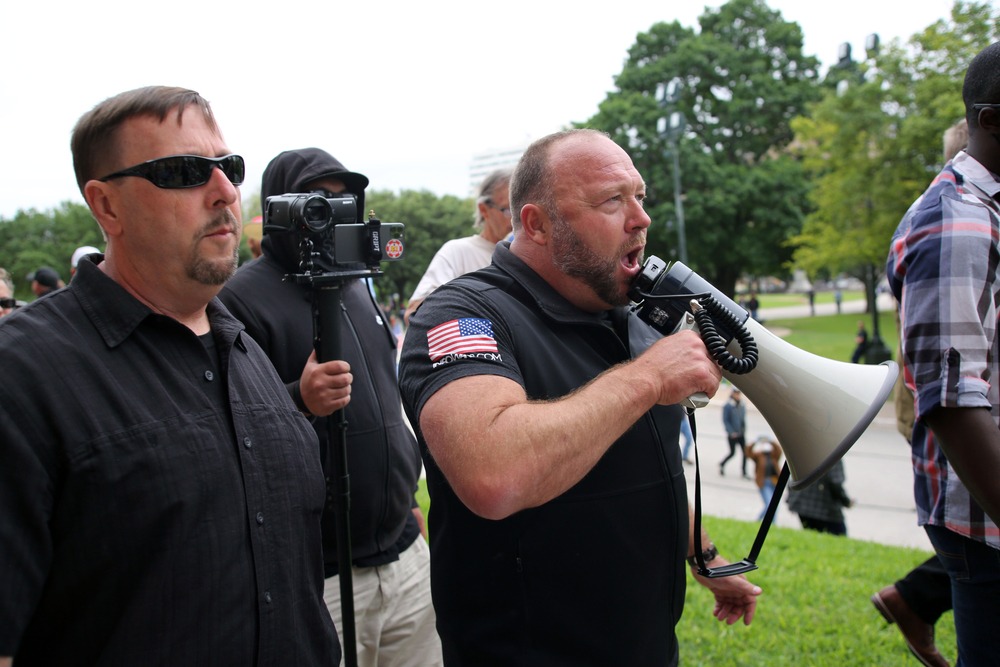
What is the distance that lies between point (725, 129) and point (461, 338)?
107ft

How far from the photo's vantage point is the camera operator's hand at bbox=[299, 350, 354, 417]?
7.99ft

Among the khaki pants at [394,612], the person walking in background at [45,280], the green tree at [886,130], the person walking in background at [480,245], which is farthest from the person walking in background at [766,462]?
the green tree at [886,130]

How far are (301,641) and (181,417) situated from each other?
563 millimetres

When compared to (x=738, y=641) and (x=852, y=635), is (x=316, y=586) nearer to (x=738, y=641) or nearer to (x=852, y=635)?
(x=738, y=641)

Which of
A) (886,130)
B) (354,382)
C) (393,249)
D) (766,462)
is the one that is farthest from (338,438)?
(886,130)

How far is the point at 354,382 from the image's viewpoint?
2822 mm

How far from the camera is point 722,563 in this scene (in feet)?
7.64

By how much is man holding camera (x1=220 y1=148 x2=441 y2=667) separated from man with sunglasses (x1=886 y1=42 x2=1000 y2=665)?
1725 millimetres

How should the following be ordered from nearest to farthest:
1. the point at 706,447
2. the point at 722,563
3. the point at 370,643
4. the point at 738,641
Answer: the point at 722,563, the point at 370,643, the point at 738,641, the point at 706,447

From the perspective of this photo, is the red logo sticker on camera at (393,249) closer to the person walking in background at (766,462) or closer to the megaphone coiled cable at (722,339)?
the megaphone coiled cable at (722,339)

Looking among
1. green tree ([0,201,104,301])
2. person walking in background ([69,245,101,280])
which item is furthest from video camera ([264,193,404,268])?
green tree ([0,201,104,301])

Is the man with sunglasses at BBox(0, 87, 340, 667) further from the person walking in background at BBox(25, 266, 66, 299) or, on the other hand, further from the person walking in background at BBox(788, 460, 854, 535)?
the person walking in background at BBox(788, 460, 854, 535)

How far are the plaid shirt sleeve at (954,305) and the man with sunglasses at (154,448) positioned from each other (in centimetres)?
164

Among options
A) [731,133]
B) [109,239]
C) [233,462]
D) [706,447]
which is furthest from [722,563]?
[731,133]
